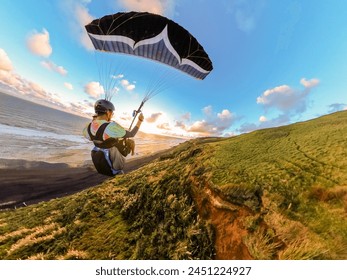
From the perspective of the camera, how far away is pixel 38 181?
28812mm

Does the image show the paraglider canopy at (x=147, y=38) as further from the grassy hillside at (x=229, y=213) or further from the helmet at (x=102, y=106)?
the grassy hillside at (x=229, y=213)

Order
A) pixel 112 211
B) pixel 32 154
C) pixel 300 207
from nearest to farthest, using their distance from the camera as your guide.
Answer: pixel 300 207
pixel 112 211
pixel 32 154

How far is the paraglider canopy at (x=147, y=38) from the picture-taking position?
830cm

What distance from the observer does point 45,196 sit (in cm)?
2389

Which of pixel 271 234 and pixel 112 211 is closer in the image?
pixel 271 234

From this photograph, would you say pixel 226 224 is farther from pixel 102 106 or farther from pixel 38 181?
pixel 38 181

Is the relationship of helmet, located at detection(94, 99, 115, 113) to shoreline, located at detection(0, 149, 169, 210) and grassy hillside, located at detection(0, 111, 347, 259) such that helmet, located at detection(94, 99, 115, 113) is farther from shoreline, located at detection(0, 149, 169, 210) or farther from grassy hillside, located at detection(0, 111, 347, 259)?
shoreline, located at detection(0, 149, 169, 210)

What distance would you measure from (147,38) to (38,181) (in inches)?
1179

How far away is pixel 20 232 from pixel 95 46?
8.43 metres

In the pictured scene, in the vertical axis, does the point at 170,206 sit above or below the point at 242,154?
below

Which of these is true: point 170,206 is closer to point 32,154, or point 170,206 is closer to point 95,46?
point 95,46
